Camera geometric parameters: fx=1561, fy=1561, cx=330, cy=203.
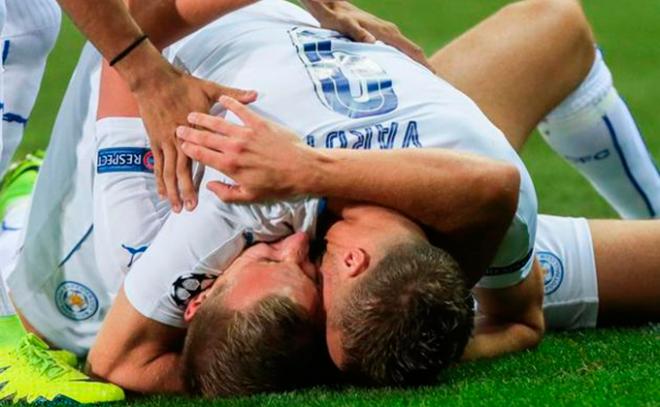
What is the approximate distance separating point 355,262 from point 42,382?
85cm

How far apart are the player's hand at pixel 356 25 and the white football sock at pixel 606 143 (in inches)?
23.8

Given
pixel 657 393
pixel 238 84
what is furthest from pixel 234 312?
pixel 657 393

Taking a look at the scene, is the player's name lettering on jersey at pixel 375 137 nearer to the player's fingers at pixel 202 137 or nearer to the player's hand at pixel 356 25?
the player's fingers at pixel 202 137

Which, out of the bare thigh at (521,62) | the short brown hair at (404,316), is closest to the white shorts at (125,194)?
the short brown hair at (404,316)

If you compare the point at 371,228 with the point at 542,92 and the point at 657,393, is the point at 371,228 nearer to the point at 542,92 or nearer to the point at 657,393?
the point at 657,393

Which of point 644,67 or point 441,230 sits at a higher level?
point 441,230

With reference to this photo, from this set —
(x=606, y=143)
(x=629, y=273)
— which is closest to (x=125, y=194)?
(x=629, y=273)

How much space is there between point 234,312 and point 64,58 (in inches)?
213

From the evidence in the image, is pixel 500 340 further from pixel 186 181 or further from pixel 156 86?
pixel 156 86

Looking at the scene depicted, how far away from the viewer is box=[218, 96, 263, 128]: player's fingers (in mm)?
3512

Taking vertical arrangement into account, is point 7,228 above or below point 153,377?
below

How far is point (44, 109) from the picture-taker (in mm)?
7465

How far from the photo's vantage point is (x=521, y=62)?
4.45m

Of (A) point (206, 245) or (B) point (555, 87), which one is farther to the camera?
(B) point (555, 87)
